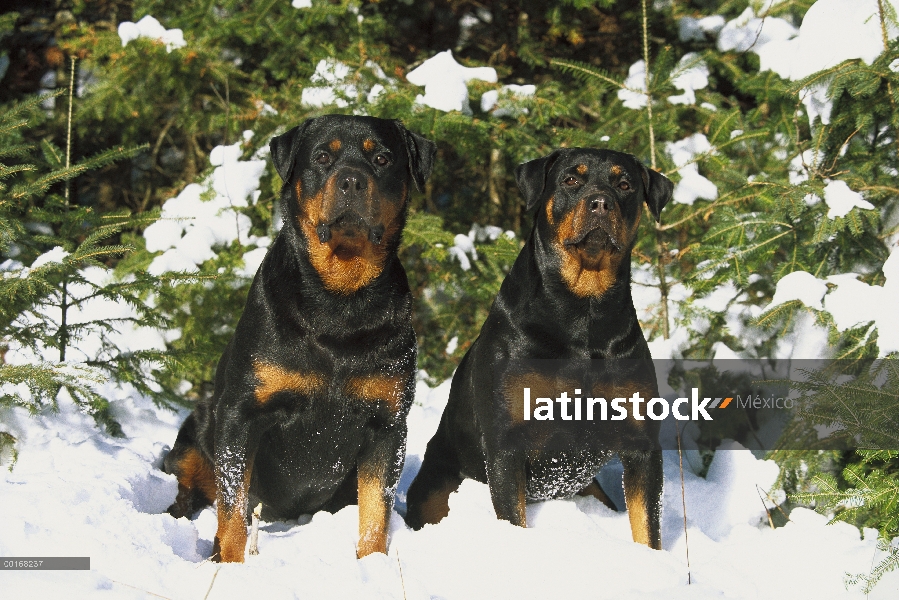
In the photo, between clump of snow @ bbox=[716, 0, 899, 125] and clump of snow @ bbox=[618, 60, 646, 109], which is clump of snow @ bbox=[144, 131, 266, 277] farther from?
clump of snow @ bbox=[716, 0, 899, 125]

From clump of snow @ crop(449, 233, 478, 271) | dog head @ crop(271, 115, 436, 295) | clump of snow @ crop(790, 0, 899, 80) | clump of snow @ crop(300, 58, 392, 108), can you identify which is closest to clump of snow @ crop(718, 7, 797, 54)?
clump of snow @ crop(790, 0, 899, 80)

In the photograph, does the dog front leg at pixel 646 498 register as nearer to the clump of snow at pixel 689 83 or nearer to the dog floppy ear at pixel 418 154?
the dog floppy ear at pixel 418 154

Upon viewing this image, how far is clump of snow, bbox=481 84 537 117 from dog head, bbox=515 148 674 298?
1768 mm

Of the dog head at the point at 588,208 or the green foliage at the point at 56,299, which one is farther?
the green foliage at the point at 56,299

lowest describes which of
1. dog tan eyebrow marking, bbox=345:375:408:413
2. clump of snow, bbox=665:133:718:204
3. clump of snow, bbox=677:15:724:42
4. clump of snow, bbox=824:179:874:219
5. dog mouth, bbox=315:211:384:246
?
dog tan eyebrow marking, bbox=345:375:408:413

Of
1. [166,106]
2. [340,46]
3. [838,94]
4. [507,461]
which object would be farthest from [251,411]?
[166,106]

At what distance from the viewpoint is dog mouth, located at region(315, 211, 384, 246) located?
10.5 ft

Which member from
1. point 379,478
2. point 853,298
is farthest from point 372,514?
point 853,298

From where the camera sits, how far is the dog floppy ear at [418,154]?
139 inches

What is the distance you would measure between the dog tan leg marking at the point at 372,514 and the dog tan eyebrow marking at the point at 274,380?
0.44m

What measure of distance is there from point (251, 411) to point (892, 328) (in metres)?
2.50

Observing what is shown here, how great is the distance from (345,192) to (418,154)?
527mm

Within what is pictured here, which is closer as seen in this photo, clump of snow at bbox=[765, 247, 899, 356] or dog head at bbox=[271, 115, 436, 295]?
dog head at bbox=[271, 115, 436, 295]

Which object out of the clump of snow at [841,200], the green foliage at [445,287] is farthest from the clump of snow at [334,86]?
the clump of snow at [841,200]
